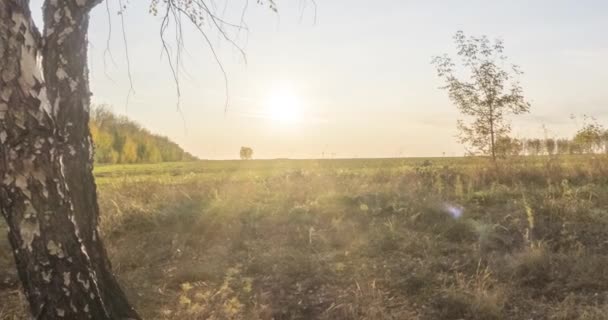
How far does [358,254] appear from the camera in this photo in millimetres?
7277

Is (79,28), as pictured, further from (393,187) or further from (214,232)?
(393,187)

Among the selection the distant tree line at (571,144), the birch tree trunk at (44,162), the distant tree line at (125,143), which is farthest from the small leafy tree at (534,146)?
the distant tree line at (125,143)

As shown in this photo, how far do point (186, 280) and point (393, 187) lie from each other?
18.5 feet

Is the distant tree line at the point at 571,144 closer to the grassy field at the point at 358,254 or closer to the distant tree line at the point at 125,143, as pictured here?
the grassy field at the point at 358,254

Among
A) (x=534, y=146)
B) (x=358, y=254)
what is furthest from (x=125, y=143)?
(x=358, y=254)

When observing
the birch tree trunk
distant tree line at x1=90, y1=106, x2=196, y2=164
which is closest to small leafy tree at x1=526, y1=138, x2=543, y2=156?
the birch tree trunk

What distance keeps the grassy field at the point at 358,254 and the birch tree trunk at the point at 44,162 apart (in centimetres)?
156

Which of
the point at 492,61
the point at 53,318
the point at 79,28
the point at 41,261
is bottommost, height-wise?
the point at 53,318

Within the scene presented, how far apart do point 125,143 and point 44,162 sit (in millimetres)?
35026

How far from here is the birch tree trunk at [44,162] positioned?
4.11 metres

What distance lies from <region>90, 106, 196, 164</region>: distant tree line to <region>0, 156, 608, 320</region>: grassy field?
87.6 feet

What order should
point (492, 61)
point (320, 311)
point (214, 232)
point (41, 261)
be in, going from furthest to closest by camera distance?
point (492, 61) < point (214, 232) < point (320, 311) < point (41, 261)

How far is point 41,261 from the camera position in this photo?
4.20 meters

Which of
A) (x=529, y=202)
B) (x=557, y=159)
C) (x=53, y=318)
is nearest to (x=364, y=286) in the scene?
Result: (x=53, y=318)
